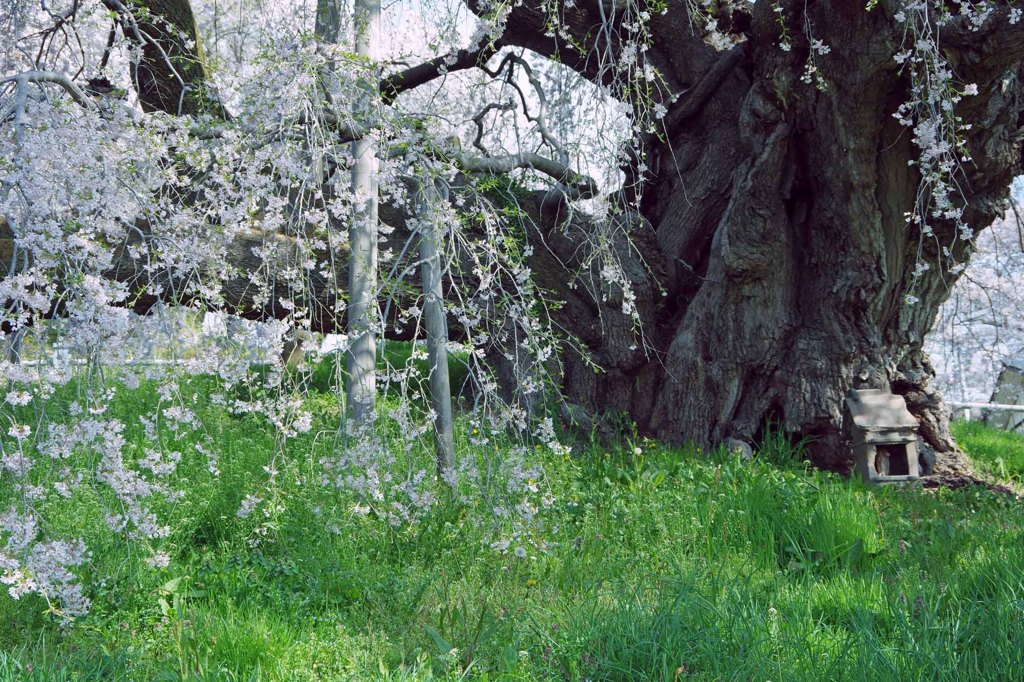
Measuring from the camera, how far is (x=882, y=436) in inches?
194

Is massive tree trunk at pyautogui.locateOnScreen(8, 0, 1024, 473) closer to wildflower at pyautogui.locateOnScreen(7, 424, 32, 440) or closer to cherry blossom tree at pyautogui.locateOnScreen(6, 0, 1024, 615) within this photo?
cherry blossom tree at pyautogui.locateOnScreen(6, 0, 1024, 615)

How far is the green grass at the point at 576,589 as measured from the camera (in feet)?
8.71

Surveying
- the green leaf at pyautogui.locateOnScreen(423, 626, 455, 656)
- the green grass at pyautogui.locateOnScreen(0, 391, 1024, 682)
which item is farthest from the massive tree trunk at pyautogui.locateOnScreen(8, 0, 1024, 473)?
the green leaf at pyautogui.locateOnScreen(423, 626, 455, 656)

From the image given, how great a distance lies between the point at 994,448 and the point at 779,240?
8.93 feet

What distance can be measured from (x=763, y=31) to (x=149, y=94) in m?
3.76

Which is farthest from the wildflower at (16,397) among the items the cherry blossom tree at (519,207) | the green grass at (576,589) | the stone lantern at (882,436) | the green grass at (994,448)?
the green grass at (994,448)

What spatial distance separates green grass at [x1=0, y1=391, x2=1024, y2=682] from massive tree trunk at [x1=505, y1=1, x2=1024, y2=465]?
70cm

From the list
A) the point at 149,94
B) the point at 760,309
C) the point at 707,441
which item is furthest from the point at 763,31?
the point at 149,94

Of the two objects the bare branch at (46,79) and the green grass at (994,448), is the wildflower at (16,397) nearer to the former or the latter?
the bare branch at (46,79)

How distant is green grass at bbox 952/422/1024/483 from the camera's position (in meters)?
5.89

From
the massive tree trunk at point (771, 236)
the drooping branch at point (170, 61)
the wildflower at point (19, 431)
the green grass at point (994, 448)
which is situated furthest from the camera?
the green grass at point (994, 448)

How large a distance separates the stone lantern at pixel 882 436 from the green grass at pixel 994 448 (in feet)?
3.61

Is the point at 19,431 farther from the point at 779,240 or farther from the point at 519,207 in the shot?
the point at 779,240

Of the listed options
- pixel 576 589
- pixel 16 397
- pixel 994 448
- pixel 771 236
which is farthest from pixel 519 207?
pixel 994 448
